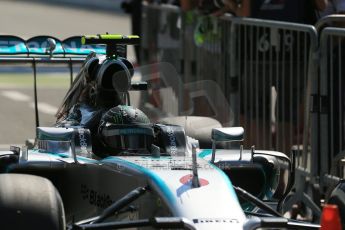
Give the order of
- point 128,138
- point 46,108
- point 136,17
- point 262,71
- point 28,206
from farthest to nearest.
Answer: point 136,17
point 46,108
point 262,71
point 128,138
point 28,206

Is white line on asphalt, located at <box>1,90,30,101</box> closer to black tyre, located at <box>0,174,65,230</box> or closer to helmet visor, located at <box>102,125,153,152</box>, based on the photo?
helmet visor, located at <box>102,125,153,152</box>

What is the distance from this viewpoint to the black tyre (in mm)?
5852

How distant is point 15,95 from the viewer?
16109mm

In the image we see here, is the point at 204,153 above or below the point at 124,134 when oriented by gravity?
below

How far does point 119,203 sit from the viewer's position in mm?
6051

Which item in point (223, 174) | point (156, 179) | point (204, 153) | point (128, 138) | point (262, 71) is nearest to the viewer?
point (156, 179)

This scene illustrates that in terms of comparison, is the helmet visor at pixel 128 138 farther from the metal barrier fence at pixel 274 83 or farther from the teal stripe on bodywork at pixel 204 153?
the metal barrier fence at pixel 274 83

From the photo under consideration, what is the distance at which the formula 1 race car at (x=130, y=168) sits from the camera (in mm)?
5906

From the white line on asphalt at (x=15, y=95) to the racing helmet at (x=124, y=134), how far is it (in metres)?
8.78

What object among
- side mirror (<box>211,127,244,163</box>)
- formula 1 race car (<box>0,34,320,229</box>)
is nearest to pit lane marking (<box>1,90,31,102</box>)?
formula 1 race car (<box>0,34,320,229</box>)

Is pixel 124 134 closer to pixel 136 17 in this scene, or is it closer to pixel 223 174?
pixel 223 174

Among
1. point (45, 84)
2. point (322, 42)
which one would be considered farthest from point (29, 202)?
point (45, 84)

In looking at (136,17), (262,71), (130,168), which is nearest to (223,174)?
(130,168)

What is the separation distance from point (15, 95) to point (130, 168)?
9911mm
